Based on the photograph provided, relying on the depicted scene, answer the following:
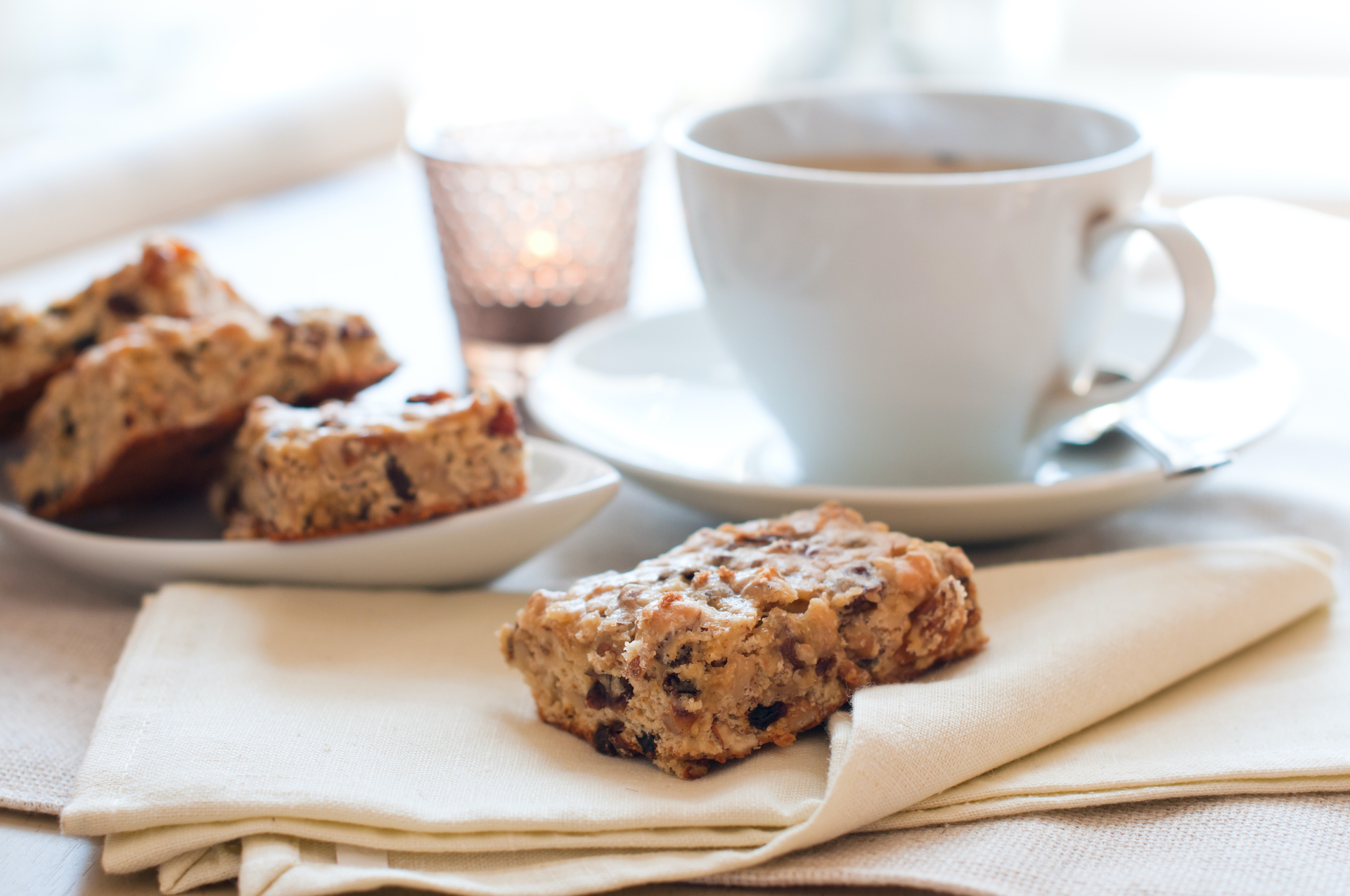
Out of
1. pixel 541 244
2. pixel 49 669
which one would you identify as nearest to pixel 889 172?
pixel 541 244

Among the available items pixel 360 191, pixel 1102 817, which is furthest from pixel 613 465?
pixel 360 191

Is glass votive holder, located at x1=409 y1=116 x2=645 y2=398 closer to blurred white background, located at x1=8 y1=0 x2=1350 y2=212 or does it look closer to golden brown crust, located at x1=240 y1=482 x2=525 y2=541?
golden brown crust, located at x1=240 y1=482 x2=525 y2=541

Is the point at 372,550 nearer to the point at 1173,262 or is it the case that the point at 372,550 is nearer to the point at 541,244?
the point at 541,244

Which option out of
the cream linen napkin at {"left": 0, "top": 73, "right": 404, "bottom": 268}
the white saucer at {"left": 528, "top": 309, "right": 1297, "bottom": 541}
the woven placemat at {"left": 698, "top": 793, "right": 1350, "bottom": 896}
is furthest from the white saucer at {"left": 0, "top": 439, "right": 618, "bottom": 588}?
the cream linen napkin at {"left": 0, "top": 73, "right": 404, "bottom": 268}

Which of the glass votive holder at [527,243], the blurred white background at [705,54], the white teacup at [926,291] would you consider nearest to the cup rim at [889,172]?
the white teacup at [926,291]

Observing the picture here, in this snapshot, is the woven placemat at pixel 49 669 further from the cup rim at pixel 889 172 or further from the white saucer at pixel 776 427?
the cup rim at pixel 889 172

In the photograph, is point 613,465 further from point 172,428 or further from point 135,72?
point 135,72

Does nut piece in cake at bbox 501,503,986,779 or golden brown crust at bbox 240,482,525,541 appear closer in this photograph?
nut piece in cake at bbox 501,503,986,779
